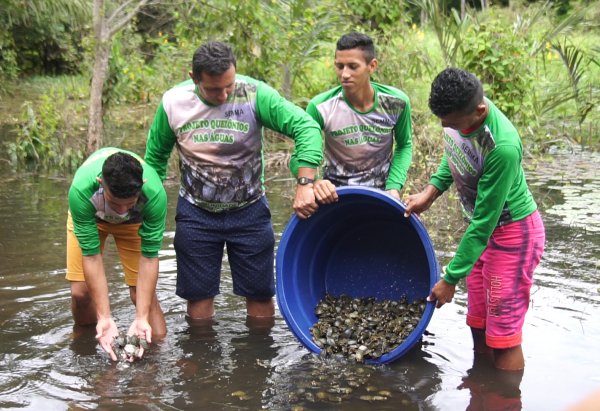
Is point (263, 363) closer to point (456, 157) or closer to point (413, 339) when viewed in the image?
point (413, 339)

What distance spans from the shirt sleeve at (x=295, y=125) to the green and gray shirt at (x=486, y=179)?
77 cm

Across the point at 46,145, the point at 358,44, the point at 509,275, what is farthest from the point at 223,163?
the point at 46,145

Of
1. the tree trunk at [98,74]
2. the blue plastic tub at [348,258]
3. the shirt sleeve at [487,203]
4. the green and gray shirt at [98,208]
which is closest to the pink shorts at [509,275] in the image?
the shirt sleeve at [487,203]

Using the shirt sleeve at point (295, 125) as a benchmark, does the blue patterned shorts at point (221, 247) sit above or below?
below

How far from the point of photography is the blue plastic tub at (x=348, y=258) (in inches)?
193

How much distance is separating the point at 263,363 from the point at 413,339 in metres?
0.98

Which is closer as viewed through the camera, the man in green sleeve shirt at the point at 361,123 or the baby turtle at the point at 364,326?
the baby turtle at the point at 364,326

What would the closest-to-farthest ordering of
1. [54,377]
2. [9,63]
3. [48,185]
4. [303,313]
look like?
[54,377]
[303,313]
[48,185]
[9,63]

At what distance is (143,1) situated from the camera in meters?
10.6

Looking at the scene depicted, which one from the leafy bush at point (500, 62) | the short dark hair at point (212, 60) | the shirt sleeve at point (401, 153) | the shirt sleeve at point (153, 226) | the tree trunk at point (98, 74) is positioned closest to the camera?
the short dark hair at point (212, 60)

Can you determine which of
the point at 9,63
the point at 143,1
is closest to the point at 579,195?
the point at 143,1

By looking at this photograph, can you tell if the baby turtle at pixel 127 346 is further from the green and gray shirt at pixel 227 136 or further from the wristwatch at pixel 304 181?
the wristwatch at pixel 304 181

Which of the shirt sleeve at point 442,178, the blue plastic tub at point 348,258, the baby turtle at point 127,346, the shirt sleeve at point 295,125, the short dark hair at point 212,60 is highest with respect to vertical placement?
the short dark hair at point 212,60

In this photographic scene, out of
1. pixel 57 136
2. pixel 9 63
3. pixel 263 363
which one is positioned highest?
pixel 9 63
